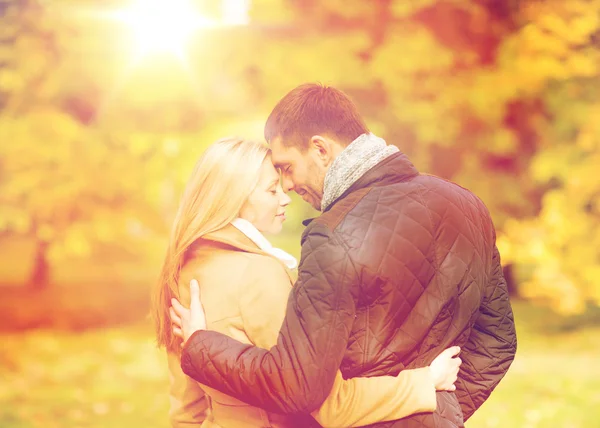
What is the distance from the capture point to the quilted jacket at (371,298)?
7.25 ft

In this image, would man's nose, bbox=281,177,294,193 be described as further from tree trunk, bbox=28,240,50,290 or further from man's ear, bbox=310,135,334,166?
tree trunk, bbox=28,240,50,290

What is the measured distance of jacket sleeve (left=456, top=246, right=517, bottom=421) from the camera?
2.78 m

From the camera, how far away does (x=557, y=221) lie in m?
8.88

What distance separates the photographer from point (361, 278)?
223 centimetres

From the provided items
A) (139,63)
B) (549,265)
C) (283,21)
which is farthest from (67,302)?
(549,265)

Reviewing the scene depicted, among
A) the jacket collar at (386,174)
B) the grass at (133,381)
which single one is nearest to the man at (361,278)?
the jacket collar at (386,174)

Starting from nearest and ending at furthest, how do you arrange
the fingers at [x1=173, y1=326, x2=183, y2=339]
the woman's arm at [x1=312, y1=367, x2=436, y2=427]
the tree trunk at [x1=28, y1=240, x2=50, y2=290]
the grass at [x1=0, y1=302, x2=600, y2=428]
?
the woman's arm at [x1=312, y1=367, x2=436, y2=427] → the fingers at [x1=173, y1=326, x2=183, y2=339] → the grass at [x1=0, y1=302, x2=600, y2=428] → the tree trunk at [x1=28, y1=240, x2=50, y2=290]

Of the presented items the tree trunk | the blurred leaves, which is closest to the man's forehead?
the blurred leaves

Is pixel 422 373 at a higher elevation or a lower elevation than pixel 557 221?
lower

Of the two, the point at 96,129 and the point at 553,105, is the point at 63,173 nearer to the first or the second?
the point at 96,129

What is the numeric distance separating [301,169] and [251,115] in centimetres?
636

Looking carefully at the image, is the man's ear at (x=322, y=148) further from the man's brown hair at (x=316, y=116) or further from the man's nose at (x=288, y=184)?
the man's nose at (x=288, y=184)

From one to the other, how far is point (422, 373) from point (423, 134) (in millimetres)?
6916

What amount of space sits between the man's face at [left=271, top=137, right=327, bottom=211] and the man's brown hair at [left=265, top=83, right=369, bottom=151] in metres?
0.03
